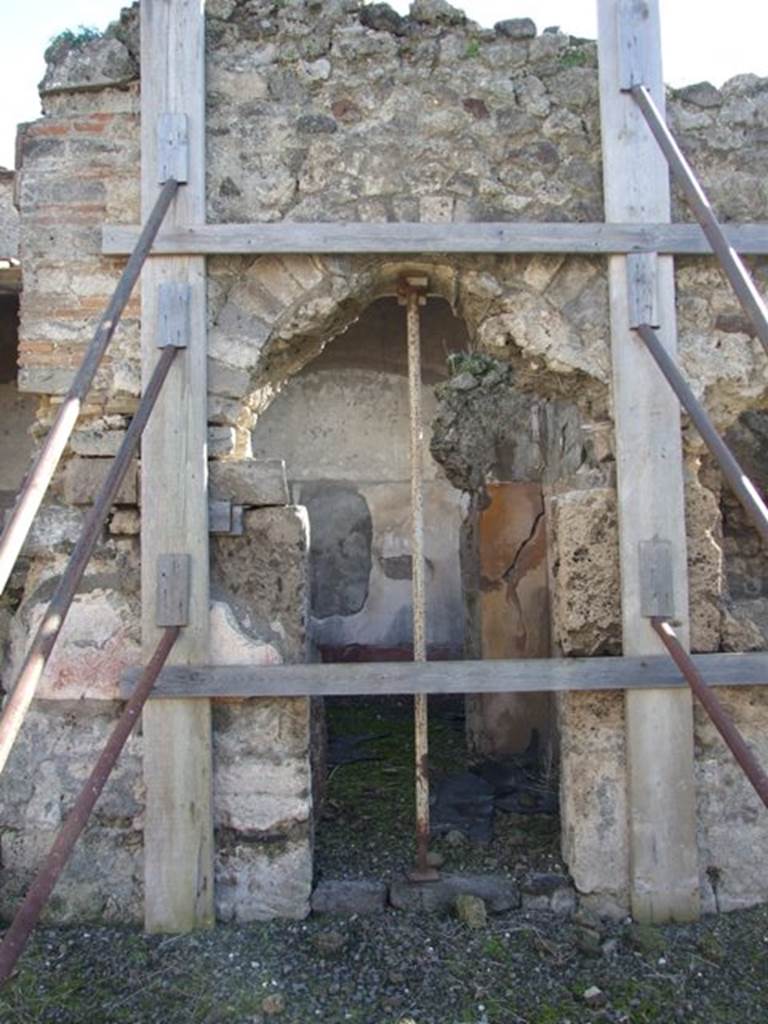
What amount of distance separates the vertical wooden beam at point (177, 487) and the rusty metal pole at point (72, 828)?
224mm

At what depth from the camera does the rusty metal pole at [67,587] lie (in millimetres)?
2020

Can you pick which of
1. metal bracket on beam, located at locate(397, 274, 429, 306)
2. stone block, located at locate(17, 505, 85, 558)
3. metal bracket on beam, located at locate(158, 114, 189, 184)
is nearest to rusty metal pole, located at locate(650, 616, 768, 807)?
metal bracket on beam, located at locate(397, 274, 429, 306)

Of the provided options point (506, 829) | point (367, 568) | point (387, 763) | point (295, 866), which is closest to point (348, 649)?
point (367, 568)

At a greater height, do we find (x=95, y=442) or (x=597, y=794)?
(x=95, y=442)

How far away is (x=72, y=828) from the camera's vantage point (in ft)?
8.12

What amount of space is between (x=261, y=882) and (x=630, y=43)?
3.40m

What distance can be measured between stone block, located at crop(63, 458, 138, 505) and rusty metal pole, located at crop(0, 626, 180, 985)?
0.53 m

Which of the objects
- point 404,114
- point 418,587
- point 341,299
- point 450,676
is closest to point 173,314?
point 341,299

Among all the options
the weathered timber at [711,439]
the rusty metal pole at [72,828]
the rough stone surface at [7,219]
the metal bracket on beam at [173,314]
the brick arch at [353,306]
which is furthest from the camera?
the rough stone surface at [7,219]

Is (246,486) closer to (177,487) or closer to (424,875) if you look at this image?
(177,487)

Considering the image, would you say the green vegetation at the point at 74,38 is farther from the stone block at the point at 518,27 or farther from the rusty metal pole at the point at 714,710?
the rusty metal pole at the point at 714,710

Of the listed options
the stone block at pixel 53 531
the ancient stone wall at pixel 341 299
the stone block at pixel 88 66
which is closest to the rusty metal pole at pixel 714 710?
the ancient stone wall at pixel 341 299

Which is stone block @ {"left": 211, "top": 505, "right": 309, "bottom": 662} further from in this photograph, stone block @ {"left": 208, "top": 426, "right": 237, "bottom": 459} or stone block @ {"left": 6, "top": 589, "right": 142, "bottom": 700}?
stone block @ {"left": 6, "top": 589, "right": 142, "bottom": 700}

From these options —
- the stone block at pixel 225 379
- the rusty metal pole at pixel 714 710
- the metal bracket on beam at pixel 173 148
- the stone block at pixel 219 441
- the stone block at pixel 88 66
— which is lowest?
the rusty metal pole at pixel 714 710
